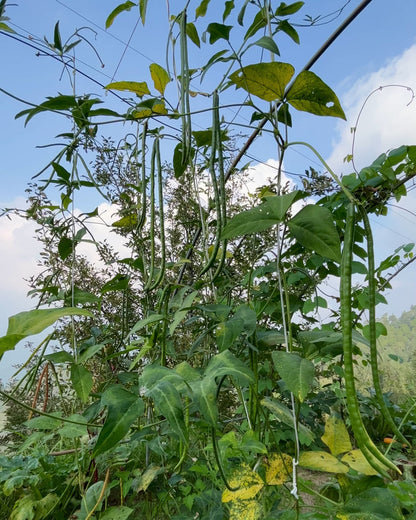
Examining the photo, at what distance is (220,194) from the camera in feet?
1.77

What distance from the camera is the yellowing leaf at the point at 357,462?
1.58 ft

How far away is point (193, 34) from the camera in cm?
77

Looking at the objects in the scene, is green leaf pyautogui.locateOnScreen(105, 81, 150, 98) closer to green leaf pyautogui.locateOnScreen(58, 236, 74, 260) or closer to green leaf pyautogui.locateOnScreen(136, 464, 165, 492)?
green leaf pyautogui.locateOnScreen(58, 236, 74, 260)

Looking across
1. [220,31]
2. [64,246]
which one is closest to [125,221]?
[64,246]

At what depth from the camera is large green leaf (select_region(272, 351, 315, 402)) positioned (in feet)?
1.27

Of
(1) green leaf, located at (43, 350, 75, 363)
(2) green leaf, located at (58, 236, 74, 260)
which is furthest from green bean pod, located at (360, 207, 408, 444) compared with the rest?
(2) green leaf, located at (58, 236, 74, 260)

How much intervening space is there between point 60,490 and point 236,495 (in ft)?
3.06

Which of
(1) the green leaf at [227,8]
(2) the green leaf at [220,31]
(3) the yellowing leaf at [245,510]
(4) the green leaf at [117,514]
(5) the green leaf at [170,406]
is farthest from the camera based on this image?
(4) the green leaf at [117,514]

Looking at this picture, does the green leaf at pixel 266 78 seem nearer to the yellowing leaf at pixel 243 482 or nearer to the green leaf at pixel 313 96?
the green leaf at pixel 313 96

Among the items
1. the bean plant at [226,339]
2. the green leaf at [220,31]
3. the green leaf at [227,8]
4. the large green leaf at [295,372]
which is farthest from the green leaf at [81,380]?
the green leaf at [227,8]

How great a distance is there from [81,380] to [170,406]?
0.35 m

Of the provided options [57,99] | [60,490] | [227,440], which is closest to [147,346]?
[227,440]

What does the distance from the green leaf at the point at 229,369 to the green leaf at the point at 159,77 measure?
46 centimetres

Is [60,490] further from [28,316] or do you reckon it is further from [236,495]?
[28,316]
